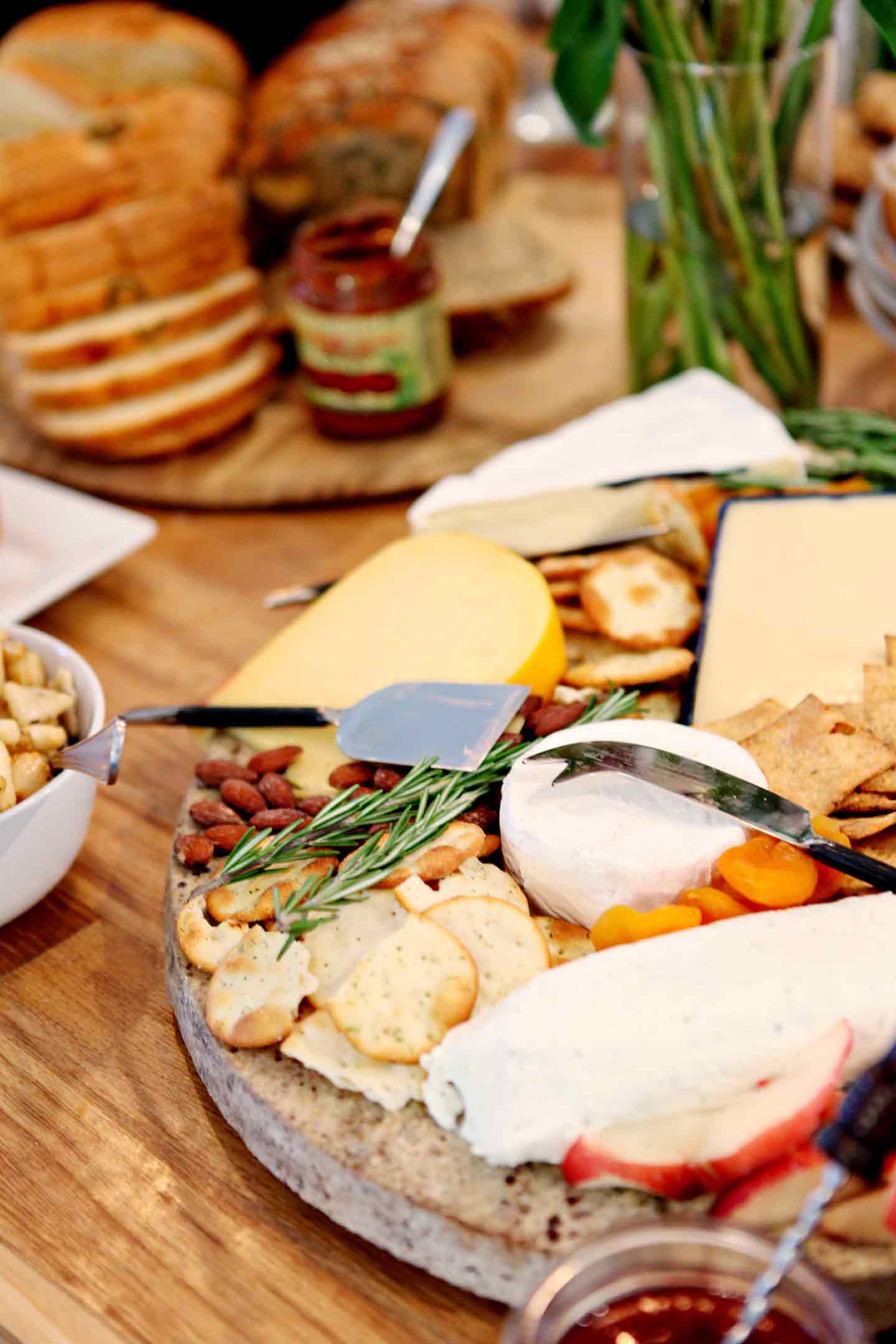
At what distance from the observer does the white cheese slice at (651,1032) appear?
3.26 feet

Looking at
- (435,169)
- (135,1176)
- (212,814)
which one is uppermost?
(435,169)

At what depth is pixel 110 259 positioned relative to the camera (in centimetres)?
221

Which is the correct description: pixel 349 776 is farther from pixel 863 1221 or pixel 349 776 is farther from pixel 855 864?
pixel 863 1221

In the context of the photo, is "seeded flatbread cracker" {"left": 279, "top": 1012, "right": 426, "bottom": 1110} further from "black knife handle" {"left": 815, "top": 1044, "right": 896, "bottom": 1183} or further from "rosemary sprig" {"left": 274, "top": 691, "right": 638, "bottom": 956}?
"black knife handle" {"left": 815, "top": 1044, "right": 896, "bottom": 1183}

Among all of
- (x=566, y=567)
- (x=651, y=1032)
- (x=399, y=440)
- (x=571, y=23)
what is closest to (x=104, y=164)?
(x=399, y=440)

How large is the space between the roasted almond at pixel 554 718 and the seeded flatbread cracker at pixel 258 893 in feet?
0.88

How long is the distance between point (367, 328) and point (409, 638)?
0.80 m

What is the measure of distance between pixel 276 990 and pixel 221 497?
124 cm

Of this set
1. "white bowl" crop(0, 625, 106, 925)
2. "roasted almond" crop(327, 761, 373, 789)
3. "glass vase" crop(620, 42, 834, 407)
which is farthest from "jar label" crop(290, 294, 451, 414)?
"roasted almond" crop(327, 761, 373, 789)

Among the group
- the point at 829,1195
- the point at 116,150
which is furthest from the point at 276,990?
the point at 116,150

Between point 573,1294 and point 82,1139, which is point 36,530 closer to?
point 82,1139

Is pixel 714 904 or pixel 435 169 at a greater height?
pixel 435 169

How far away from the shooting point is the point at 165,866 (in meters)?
1.55

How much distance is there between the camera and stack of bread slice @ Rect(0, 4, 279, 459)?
86.7 inches
